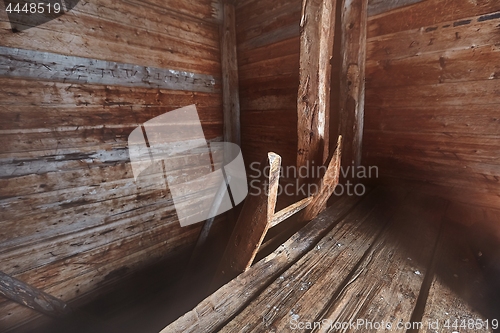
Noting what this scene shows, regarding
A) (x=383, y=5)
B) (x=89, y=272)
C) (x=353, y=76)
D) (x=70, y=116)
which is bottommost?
(x=89, y=272)

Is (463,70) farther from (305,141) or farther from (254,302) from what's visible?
(254,302)

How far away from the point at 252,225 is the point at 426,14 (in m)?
2.25

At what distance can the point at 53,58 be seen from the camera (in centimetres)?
196

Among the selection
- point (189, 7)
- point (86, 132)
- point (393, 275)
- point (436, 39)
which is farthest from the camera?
point (189, 7)

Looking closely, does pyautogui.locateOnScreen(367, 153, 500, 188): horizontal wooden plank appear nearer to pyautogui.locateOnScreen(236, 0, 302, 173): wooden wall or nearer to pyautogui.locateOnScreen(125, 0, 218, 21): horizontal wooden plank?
pyautogui.locateOnScreen(236, 0, 302, 173): wooden wall

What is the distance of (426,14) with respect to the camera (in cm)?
185

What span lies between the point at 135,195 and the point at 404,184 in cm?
292

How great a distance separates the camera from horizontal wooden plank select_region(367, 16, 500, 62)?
164 centimetres

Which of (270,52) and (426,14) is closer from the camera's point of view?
(426,14)

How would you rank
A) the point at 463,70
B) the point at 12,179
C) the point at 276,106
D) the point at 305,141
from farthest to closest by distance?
the point at 276,106 → the point at 305,141 → the point at 12,179 → the point at 463,70

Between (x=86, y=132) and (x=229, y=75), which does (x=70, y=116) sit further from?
(x=229, y=75)

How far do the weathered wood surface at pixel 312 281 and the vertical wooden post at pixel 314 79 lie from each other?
691 mm

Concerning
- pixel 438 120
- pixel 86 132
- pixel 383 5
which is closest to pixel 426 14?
pixel 383 5

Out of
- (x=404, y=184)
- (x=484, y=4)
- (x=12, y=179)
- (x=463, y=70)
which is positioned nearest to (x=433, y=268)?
(x=404, y=184)
